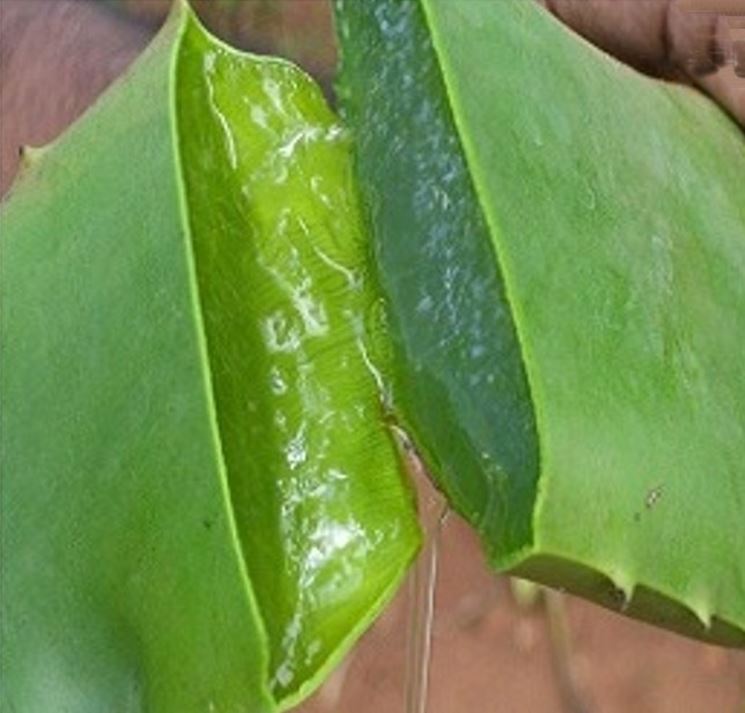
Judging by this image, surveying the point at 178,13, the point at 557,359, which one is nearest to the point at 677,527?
the point at 557,359

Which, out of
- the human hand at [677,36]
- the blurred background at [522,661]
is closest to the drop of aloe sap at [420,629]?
the blurred background at [522,661]

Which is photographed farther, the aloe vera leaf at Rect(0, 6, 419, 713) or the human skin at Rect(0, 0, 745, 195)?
the human skin at Rect(0, 0, 745, 195)

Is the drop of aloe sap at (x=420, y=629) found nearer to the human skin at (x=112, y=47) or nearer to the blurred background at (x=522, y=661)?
the blurred background at (x=522, y=661)

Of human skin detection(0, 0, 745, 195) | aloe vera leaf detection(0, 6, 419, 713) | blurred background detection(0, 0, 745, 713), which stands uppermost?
→ aloe vera leaf detection(0, 6, 419, 713)

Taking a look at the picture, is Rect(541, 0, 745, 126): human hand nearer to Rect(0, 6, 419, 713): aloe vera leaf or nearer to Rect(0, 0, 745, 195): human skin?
Rect(0, 0, 745, 195): human skin

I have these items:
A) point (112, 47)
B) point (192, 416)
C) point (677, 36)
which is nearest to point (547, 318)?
point (192, 416)

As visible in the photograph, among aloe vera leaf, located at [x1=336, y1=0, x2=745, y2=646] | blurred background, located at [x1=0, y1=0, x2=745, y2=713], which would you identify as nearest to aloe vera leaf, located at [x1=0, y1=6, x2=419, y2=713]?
aloe vera leaf, located at [x1=336, y1=0, x2=745, y2=646]

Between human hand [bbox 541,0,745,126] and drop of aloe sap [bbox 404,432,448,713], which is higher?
human hand [bbox 541,0,745,126]
